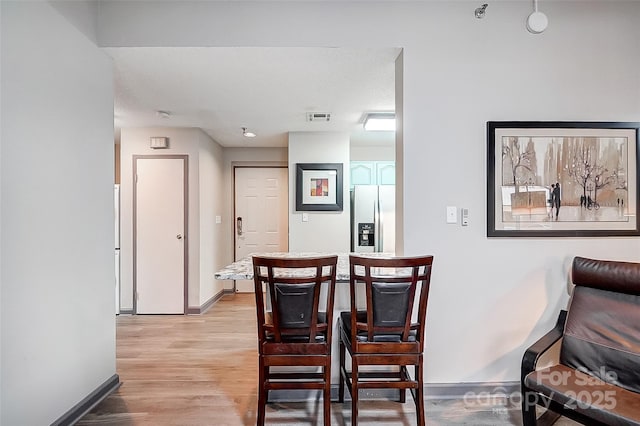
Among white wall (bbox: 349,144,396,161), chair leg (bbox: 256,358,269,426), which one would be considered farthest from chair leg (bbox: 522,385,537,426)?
white wall (bbox: 349,144,396,161)

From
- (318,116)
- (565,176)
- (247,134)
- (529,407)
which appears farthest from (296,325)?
(247,134)

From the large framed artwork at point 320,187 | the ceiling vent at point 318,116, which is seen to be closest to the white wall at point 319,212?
the large framed artwork at point 320,187

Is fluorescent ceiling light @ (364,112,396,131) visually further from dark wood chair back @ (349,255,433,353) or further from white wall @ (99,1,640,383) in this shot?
dark wood chair back @ (349,255,433,353)

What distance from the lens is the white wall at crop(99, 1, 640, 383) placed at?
2.31 m

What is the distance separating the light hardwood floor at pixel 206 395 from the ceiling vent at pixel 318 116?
96.0 inches

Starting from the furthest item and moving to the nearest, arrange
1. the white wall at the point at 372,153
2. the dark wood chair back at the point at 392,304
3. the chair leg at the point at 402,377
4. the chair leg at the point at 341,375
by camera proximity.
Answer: the white wall at the point at 372,153 → the chair leg at the point at 341,375 → the chair leg at the point at 402,377 → the dark wood chair back at the point at 392,304

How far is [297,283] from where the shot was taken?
5.73 ft

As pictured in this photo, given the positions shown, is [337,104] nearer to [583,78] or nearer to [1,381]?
[583,78]

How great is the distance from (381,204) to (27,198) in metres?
3.54

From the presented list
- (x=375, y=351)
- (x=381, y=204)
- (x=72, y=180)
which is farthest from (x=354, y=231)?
(x=72, y=180)

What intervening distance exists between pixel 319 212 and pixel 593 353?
3.23 m

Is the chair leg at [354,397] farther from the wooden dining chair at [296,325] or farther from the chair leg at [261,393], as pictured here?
the chair leg at [261,393]

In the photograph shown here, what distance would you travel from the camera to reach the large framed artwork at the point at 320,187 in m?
4.58

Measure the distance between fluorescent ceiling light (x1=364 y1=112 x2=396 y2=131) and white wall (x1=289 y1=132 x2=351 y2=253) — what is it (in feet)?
2.24
